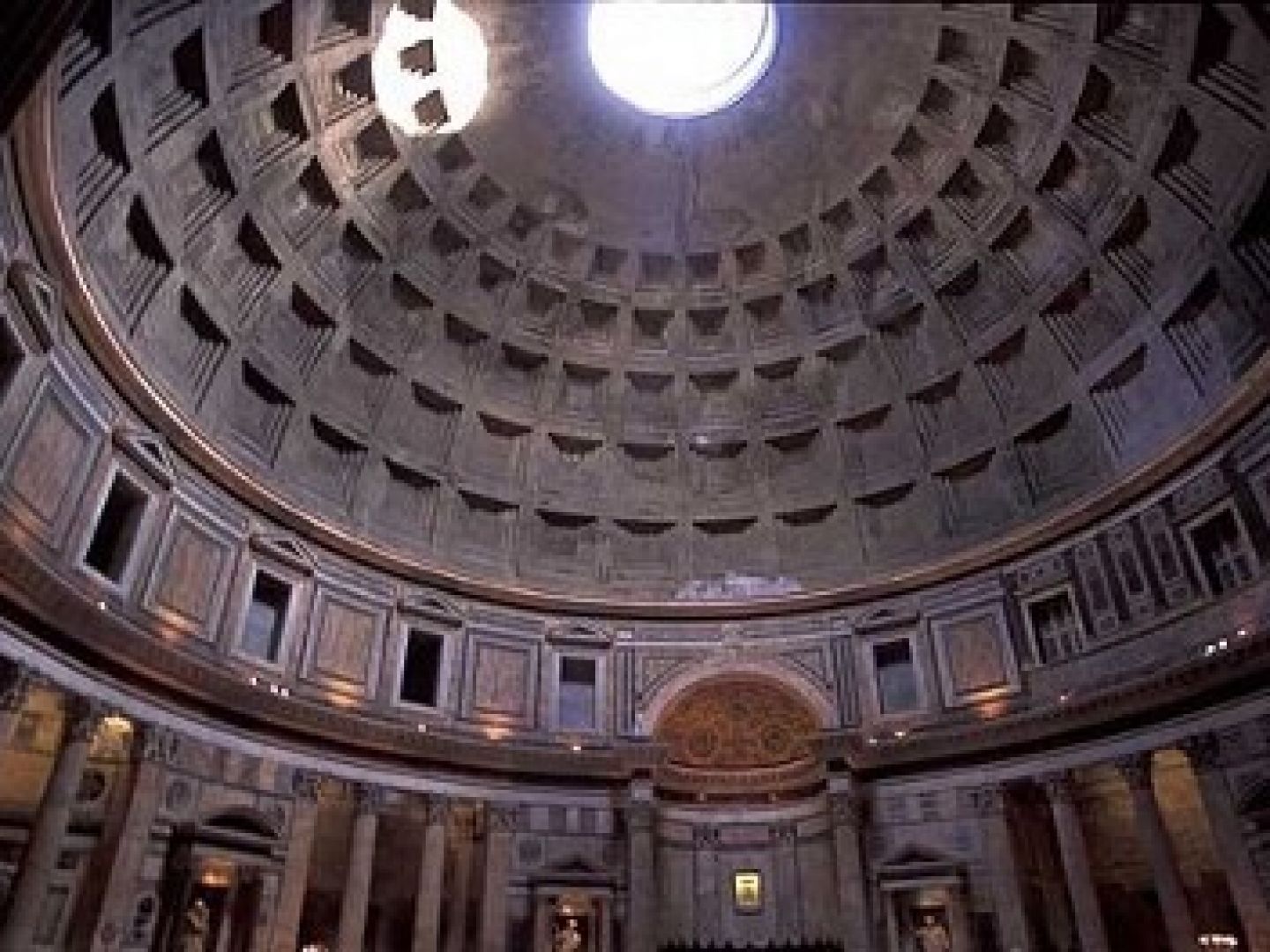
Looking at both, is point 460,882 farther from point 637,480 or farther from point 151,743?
point 637,480

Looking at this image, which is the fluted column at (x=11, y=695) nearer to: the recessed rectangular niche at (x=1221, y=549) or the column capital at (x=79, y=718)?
the column capital at (x=79, y=718)

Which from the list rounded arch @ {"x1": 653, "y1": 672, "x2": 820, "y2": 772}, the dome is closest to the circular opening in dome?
the dome

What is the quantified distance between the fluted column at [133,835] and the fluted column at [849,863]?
14.0 m

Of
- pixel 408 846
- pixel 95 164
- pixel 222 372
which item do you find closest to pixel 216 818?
pixel 408 846

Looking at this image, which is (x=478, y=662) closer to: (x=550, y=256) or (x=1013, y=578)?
(x=550, y=256)

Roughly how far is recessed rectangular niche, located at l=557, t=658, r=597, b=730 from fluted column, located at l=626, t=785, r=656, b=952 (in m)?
2.58

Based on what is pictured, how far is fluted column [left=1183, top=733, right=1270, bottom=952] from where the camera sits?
1557cm

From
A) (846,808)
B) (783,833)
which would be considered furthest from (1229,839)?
(783,833)

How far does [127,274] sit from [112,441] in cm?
339

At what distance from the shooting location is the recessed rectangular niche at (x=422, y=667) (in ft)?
74.1

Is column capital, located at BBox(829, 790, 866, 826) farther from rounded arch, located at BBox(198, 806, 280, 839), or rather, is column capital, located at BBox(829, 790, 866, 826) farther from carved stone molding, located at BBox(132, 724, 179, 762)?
carved stone molding, located at BBox(132, 724, 179, 762)

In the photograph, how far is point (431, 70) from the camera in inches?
875

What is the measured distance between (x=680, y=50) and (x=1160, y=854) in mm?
23025

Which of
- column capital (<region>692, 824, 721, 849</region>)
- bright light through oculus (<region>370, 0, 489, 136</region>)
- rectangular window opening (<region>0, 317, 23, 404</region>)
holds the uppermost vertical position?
bright light through oculus (<region>370, 0, 489, 136</region>)
